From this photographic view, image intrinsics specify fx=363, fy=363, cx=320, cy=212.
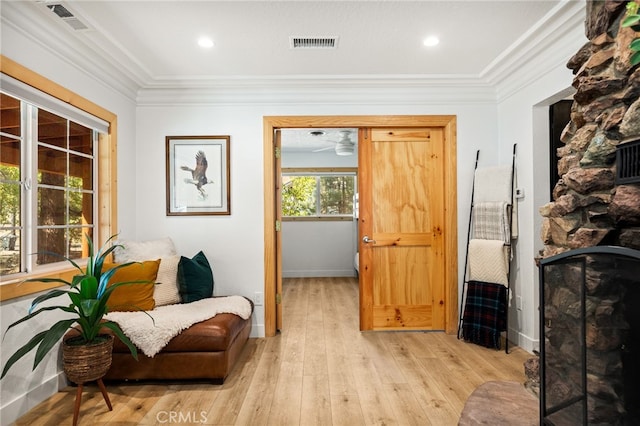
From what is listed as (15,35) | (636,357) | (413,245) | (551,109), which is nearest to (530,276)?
(413,245)

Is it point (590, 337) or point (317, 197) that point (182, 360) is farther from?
point (317, 197)

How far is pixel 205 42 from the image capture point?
2.74 m

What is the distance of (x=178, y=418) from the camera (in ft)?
6.99

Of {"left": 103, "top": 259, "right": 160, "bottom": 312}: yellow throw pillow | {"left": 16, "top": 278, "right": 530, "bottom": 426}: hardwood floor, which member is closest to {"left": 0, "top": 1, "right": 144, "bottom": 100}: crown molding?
{"left": 103, "top": 259, "right": 160, "bottom": 312}: yellow throw pillow

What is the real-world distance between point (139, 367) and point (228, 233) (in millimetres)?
1441

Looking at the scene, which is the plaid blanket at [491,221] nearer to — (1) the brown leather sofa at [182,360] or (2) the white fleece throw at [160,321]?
(2) the white fleece throw at [160,321]

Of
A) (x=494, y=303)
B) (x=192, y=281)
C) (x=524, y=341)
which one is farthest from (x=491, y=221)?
(x=192, y=281)

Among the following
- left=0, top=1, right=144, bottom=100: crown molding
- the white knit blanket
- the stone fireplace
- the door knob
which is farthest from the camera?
the door knob

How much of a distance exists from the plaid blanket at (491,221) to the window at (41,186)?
129 inches

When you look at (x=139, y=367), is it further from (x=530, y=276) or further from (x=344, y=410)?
(x=530, y=276)

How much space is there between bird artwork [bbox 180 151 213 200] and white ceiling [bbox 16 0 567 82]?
0.76 meters

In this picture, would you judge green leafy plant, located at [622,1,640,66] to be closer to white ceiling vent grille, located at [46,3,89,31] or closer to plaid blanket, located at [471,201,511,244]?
plaid blanket, located at [471,201,511,244]

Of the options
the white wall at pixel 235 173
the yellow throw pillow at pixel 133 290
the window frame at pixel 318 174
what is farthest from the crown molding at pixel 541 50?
the window frame at pixel 318 174

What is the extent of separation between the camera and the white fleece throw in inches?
96.3
